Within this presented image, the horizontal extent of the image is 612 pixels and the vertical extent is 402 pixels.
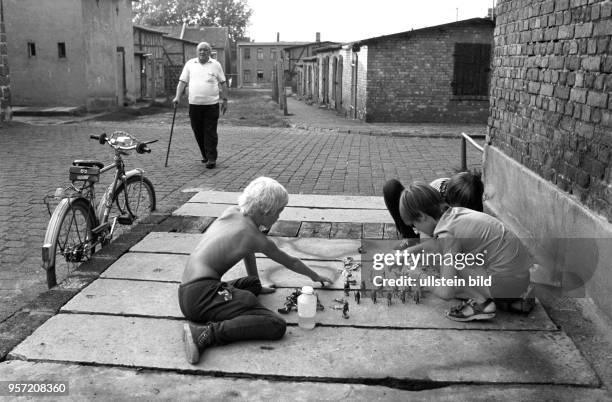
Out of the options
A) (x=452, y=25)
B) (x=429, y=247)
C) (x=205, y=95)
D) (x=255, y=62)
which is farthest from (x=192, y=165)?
(x=255, y=62)

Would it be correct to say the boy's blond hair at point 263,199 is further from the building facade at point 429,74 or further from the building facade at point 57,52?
the building facade at point 57,52

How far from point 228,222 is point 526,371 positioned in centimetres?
187

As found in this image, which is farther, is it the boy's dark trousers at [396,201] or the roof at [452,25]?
the roof at [452,25]

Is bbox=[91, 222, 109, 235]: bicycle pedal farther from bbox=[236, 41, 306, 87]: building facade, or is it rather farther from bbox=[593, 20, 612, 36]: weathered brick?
bbox=[236, 41, 306, 87]: building facade

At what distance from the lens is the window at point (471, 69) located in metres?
20.6

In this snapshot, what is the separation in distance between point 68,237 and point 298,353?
2306 millimetres

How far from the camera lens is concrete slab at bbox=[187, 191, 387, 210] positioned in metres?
7.13

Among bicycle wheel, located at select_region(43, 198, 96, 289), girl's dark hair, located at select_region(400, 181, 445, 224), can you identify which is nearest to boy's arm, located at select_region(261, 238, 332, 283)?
girl's dark hair, located at select_region(400, 181, 445, 224)

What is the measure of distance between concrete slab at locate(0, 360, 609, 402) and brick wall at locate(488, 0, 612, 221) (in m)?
1.41

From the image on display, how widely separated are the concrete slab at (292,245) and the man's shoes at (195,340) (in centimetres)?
175

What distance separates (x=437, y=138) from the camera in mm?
16281

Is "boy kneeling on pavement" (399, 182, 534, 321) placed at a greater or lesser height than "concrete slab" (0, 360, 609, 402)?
greater

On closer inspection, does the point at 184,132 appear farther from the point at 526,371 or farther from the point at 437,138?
the point at 526,371

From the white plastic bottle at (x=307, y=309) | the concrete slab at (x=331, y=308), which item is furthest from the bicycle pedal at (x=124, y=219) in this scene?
the white plastic bottle at (x=307, y=309)
